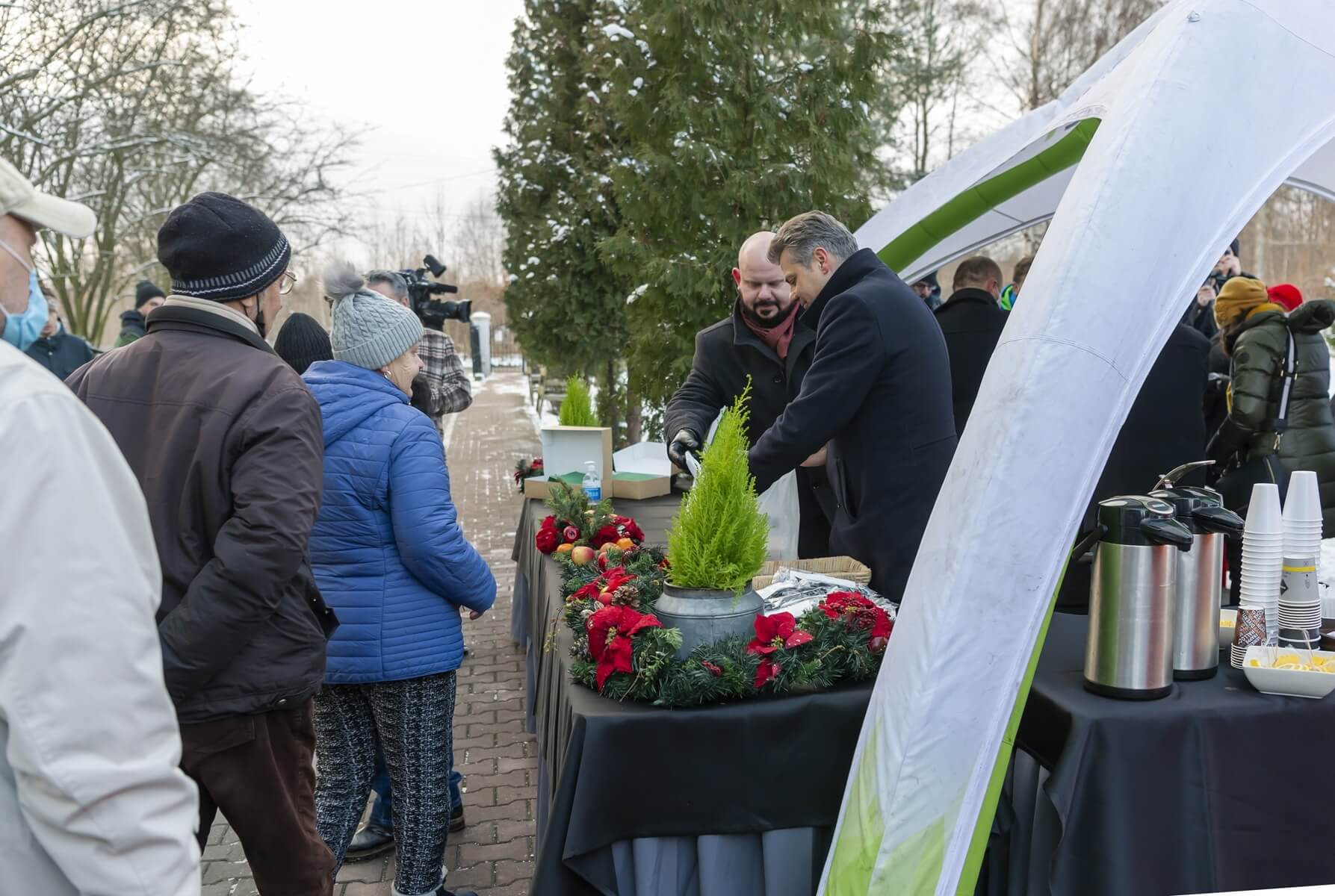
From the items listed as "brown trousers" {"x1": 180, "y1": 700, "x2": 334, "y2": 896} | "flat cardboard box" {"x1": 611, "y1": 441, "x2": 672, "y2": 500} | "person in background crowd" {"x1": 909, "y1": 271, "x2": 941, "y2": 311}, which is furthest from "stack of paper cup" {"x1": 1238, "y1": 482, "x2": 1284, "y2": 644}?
"person in background crowd" {"x1": 909, "y1": 271, "x2": 941, "y2": 311}

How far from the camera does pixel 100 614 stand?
3.52 ft

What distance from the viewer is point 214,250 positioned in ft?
6.90

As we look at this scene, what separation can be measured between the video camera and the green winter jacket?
4.22m

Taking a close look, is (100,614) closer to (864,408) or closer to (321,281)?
(864,408)

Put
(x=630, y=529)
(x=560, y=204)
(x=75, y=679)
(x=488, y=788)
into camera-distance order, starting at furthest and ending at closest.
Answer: (x=560, y=204)
(x=488, y=788)
(x=630, y=529)
(x=75, y=679)

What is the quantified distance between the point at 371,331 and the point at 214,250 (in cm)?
69

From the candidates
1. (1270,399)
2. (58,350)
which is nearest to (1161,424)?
(1270,399)

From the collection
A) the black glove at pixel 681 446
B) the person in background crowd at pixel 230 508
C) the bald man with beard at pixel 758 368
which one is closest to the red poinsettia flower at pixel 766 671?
the person in background crowd at pixel 230 508

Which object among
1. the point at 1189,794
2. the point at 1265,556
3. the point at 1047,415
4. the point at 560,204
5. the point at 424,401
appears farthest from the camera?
the point at 560,204

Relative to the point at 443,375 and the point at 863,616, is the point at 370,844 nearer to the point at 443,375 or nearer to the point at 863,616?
the point at 863,616

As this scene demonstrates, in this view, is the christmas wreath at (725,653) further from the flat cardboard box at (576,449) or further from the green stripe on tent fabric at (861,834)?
the flat cardboard box at (576,449)

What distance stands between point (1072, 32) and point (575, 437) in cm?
2123

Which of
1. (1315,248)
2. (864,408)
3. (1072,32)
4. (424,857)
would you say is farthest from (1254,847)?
(1315,248)

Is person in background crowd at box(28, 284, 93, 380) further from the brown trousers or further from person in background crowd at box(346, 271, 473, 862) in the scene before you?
the brown trousers
